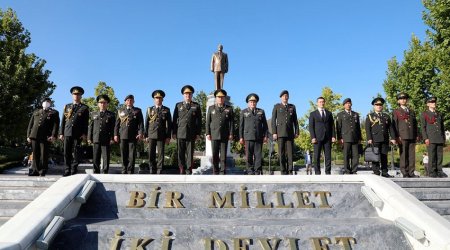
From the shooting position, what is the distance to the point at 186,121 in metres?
8.48

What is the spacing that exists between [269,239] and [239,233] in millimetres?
391

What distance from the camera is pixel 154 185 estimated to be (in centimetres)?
575

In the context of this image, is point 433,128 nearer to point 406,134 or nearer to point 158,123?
point 406,134

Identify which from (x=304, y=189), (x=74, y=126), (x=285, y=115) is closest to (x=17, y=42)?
(x=74, y=126)

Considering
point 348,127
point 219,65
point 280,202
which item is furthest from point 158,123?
point 219,65

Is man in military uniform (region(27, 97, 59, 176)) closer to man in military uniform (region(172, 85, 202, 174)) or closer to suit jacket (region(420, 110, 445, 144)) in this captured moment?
man in military uniform (region(172, 85, 202, 174))

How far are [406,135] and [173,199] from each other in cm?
623

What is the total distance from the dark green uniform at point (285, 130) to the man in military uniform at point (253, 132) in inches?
12.4

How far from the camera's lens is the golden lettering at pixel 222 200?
543 centimetres

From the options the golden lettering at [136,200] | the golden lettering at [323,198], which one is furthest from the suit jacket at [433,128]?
the golden lettering at [136,200]

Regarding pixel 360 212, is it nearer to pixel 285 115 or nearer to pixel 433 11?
pixel 285 115

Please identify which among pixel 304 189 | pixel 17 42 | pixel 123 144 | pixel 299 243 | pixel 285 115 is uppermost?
pixel 17 42

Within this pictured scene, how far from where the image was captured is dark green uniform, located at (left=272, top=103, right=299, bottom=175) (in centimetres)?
860

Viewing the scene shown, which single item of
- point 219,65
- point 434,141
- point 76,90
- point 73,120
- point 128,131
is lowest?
point 434,141
